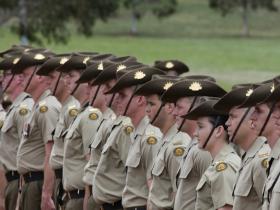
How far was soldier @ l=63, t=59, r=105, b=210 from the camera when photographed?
9.51 m

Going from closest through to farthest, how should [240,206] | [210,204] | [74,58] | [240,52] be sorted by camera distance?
[240,206] < [210,204] < [74,58] < [240,52]

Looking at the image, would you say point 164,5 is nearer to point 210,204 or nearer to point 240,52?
point 240,52

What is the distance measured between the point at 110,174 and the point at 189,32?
65232 mm

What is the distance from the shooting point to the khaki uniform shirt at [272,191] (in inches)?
245

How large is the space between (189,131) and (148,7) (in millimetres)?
71362

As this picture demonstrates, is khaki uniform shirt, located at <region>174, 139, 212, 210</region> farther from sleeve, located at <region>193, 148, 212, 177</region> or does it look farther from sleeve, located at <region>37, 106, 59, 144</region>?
sleeve, located at <region>37, 106, 59, 144</region>

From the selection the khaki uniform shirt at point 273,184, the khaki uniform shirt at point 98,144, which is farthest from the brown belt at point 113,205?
the khaki uniform shirt at point 273,184

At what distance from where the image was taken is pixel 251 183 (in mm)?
6656

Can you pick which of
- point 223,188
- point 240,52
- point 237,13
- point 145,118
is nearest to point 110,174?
point 145,118

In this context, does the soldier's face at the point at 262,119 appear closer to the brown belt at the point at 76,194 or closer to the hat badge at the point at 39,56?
the brown belt at the point at 76,194

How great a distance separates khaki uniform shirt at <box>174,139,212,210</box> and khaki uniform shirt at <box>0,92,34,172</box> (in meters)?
3.69

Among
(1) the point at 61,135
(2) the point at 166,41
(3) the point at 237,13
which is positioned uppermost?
(1) the point at 61,135

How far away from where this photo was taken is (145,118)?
28.0ft

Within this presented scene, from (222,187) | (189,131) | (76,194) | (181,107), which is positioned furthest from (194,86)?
(76,194)
